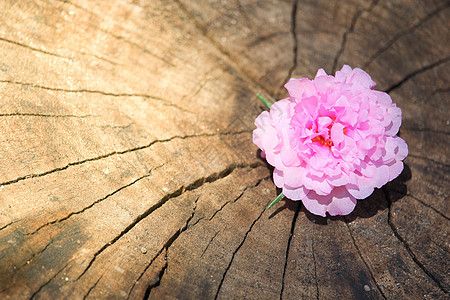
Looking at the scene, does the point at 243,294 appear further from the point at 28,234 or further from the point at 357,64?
the point at 357,64

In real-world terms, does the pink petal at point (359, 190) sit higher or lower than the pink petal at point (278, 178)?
higher

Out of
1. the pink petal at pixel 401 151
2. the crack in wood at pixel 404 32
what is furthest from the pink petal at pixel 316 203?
the crack in wood at pixel 404 32

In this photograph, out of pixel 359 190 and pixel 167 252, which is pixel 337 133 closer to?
pixel 359 190

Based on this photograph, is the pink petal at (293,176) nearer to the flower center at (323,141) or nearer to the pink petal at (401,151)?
the flower center at (323,141)

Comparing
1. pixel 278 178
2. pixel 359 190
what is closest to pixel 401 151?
pixel 359 190

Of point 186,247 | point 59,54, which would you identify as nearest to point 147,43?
point 59,54
